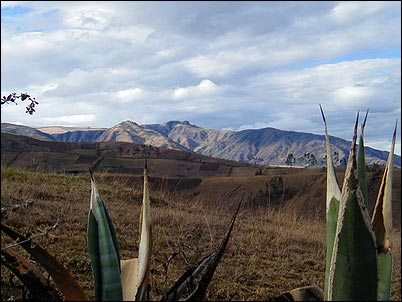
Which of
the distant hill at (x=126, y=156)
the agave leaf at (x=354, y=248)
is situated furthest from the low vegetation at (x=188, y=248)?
the distant hill at (x=126, y=156)

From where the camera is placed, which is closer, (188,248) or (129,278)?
(129,278)

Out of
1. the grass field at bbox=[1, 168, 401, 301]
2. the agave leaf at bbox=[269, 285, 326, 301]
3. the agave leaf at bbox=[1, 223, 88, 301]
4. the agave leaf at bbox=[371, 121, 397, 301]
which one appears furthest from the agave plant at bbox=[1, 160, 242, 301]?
the grass field at bbox=[1, 168, 401, 301]

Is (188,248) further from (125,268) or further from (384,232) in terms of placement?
(384,232)

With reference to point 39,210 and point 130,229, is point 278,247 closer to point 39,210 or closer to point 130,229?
point 130,229

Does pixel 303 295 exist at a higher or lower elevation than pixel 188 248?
higher

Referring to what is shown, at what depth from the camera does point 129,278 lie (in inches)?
39.6

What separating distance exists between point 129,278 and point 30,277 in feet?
0.60

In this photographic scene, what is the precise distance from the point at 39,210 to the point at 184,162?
65.8 meters

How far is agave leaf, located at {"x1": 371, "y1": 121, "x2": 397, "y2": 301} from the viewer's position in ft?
3.19

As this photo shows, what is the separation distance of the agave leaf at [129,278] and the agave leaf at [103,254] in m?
0.04

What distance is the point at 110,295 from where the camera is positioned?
0.92m

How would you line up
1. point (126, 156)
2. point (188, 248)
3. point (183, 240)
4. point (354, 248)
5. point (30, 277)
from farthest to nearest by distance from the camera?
point (126, 156)
point (183, 240)
point (188, 248)
point (30, 277)
point (354, 248)

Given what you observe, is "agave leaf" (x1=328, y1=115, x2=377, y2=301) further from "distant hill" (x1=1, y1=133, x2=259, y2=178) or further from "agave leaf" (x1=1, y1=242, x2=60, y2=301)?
"distant hill" (x1=1, y1=133, x2=259, y2=178)

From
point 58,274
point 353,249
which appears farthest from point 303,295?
point 58,274
